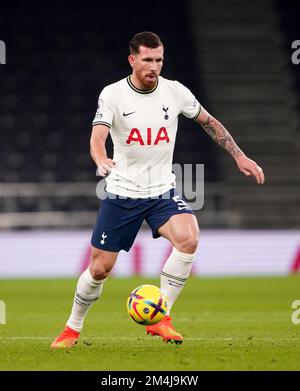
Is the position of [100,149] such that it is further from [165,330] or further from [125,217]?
[165,330]

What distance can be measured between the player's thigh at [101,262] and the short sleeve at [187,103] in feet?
4.11

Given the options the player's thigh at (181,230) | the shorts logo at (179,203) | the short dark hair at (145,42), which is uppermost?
the short dark hair at (145,42)

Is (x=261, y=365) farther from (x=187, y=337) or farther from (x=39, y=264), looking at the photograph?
(x=39, y=264)

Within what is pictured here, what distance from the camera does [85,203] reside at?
21484 millimetres

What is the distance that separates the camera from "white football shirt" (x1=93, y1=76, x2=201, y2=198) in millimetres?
7680

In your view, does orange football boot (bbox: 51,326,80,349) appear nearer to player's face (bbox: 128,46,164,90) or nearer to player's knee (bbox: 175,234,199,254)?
player's knee (bbox: 175,234,199,254)

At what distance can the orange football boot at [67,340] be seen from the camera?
7.74 metres

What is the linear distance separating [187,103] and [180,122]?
16.1m

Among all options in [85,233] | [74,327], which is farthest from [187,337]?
[85,233]

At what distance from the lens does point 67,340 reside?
7777 mm

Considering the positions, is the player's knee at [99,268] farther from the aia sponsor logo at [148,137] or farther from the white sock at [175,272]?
the aia sponsor logo at [148,137]

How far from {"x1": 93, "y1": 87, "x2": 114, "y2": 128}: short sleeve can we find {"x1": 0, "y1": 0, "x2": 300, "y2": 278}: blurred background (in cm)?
1041

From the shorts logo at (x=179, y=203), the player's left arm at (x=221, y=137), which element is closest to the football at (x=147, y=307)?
the shorts logo at (x=179, y=203)

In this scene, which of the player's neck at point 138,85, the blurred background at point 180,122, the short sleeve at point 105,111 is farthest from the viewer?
the blurred background at point 180,122
